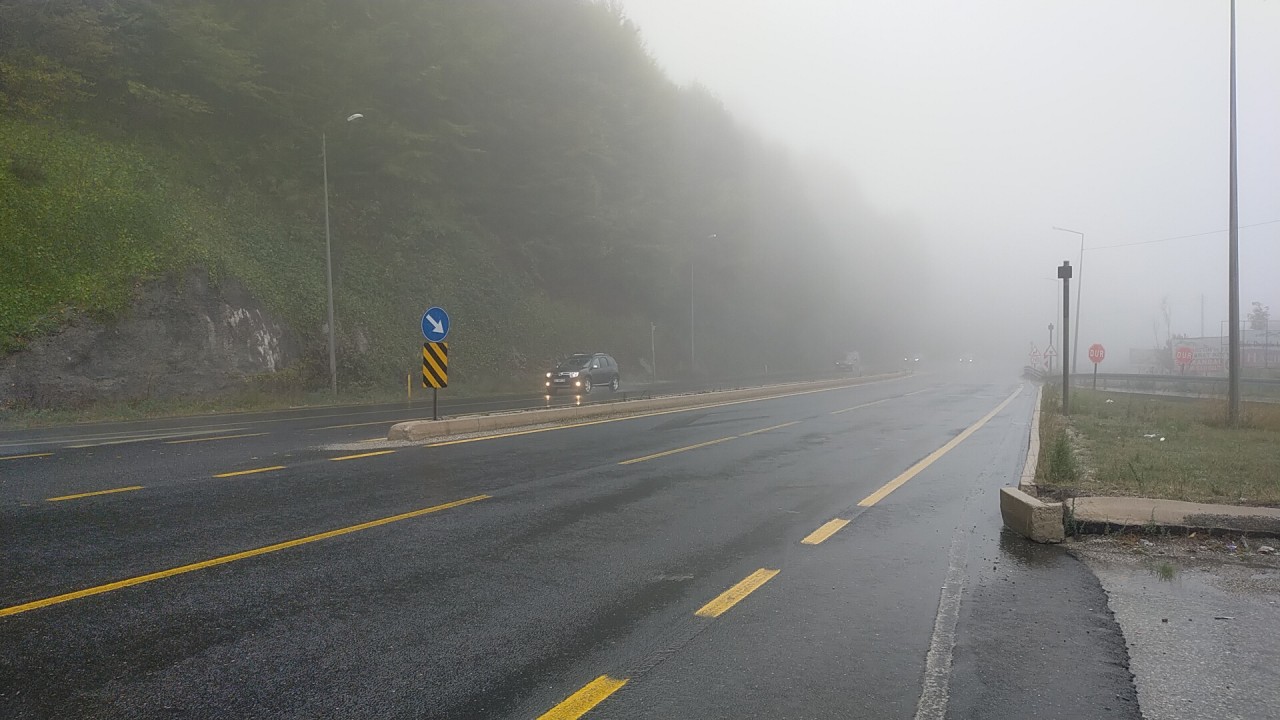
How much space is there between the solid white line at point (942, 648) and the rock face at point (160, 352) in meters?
23.7

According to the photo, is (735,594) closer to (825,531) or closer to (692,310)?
(825,531)

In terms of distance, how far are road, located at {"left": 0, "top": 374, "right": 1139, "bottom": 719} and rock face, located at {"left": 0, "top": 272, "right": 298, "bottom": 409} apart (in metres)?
13.0

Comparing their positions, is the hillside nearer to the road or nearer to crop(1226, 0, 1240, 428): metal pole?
the road

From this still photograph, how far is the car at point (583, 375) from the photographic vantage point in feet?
104

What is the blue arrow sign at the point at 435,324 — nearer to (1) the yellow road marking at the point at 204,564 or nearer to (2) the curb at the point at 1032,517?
(1) the yellow road marking at the point at 204,564

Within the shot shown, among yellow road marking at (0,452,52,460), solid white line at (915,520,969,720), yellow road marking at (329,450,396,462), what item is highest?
yellow road marking at (0,452,52,460)

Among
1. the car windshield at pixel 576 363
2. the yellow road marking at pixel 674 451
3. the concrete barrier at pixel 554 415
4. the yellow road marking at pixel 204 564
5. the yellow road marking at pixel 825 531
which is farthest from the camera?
the car windshield at pixel 576 363

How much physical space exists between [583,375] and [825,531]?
2490cm

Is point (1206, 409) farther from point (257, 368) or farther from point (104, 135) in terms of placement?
point (104, 135)

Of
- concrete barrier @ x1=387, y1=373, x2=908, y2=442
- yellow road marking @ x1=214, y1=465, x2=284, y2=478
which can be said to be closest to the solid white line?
yellow road marking @ x1=214, y1=465, x2=284, y2=478

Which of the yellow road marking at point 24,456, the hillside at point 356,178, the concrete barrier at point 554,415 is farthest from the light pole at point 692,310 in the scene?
the yellow road marking at point 24,456

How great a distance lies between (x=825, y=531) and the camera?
294 inches

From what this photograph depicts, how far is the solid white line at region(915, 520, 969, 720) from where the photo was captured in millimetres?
3670

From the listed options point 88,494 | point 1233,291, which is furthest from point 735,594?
point 1233,291
